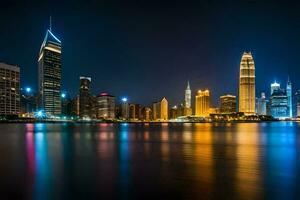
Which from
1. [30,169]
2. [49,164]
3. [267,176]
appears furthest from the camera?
[49,164]

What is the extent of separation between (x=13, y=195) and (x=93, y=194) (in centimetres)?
389

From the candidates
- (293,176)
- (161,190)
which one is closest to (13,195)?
(161,190)

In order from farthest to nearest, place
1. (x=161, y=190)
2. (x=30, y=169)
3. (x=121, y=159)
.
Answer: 1. (x=121, y=159)
2. (x=30, y=169)
3. (x=161, y=190)

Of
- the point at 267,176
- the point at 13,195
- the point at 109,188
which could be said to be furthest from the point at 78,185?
the point at 267,176

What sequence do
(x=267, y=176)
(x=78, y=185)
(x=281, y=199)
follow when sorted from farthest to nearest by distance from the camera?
1. (x=267, y=176)
2. (x=78, y=185)
3. (x=281, y=199)

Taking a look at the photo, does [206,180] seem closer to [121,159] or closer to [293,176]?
[293,176]

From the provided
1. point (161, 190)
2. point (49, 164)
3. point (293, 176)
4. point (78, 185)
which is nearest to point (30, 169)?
point (49, 164)

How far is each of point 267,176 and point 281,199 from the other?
241 inches

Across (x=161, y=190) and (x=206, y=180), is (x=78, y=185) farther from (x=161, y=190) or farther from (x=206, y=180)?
(x=206, y=180)

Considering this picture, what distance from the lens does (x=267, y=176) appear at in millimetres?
23641

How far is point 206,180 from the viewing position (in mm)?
21781

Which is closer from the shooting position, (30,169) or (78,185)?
(78,185)

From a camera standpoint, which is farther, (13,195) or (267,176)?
(267,176)

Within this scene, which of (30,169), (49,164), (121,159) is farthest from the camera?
(121,159)
